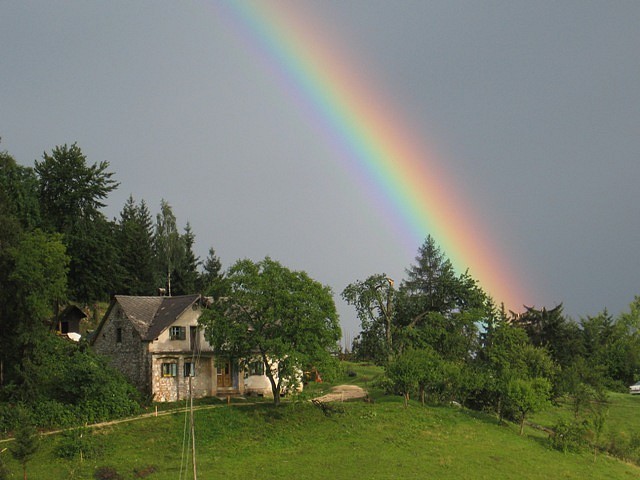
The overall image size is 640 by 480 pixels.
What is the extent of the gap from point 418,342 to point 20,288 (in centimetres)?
3755

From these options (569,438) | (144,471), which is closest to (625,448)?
(569,438)

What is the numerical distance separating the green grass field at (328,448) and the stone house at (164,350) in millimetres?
6039

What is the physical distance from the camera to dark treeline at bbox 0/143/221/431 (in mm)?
47062

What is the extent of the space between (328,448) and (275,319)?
11254 mm

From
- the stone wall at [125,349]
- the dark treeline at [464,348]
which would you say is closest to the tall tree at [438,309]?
the dark treeline at [464,348]

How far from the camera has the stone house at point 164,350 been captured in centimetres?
5472

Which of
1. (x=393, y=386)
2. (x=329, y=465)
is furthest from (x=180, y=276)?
(x=329, y=465)

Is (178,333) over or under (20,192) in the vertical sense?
under

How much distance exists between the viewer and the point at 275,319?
51.2 meters

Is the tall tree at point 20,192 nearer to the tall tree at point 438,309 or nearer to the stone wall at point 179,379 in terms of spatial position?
the stone wall at point 179,379

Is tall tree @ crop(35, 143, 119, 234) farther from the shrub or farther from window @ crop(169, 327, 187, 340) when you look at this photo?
the shrub

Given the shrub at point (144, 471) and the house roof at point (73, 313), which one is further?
the house roof at point (73, 313)

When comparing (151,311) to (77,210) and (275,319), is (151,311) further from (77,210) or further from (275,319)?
(77,210)

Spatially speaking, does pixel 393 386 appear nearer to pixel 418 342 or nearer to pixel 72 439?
pixel 418 342
